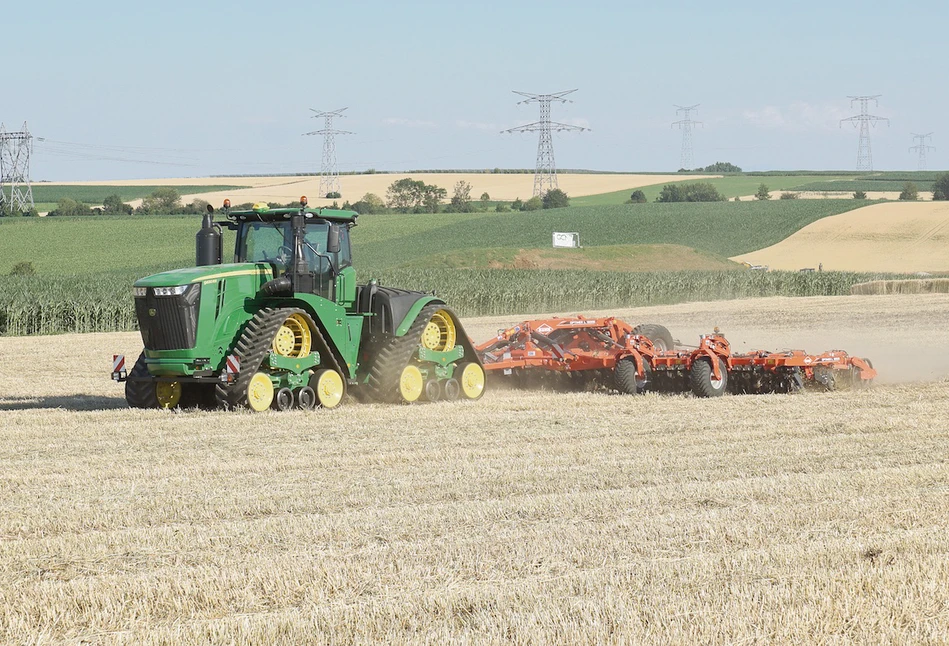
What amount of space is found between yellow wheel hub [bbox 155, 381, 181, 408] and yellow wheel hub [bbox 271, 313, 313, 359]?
5.01 ft

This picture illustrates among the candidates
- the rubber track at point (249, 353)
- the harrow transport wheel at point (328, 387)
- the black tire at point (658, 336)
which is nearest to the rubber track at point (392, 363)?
the harrow transport wheel at point (328, 387)

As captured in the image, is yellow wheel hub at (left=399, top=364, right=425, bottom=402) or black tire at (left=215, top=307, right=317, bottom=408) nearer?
black tire at (left=215, top=307, right=317, bottom=408)

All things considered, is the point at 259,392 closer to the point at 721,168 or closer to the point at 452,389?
the point at 452,389

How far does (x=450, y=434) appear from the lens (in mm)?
11602

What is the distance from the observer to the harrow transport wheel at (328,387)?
1341 cm

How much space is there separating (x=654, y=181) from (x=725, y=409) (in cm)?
10994

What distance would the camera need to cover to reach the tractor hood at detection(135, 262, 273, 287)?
41.4 feet

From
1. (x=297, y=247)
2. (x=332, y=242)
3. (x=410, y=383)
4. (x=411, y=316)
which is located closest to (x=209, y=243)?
(x=297, y=247)

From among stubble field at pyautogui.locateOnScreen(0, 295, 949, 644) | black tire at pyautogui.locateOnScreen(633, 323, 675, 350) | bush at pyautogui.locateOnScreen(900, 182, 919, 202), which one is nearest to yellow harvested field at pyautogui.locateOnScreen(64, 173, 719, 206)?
bush at pyautogui.locateOnScreen(900, 182, 919, 202)

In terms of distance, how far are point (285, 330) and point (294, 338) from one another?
17cm

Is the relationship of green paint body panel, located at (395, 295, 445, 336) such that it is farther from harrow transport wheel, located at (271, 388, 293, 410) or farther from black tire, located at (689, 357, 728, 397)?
black tire, located at (689, 357, 728, 397)

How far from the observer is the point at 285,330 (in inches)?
516

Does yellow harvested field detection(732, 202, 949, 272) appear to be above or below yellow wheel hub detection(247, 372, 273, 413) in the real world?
above

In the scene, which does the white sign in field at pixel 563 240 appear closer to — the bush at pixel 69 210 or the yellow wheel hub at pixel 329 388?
the bush at pixel 69 210
